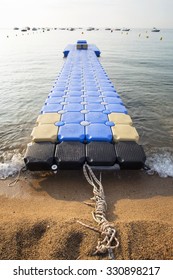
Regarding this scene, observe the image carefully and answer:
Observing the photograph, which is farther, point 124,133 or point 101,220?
point 124,133

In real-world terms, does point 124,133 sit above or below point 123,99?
above

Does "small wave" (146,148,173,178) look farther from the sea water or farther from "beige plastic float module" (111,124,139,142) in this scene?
"beige plastic float module" (111,124,139,142)

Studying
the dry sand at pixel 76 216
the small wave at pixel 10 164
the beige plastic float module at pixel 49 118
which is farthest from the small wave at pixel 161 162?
the small wave at pixel 10 164

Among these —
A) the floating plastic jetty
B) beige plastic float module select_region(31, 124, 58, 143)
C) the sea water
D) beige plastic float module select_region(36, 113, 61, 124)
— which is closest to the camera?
the floating plastic jetty

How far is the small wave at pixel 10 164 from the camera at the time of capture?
23.0ft

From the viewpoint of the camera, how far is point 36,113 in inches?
494

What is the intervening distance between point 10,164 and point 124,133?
3845 millimetres

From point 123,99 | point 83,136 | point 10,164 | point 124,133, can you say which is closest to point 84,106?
point 83,136

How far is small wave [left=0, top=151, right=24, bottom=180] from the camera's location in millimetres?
7016

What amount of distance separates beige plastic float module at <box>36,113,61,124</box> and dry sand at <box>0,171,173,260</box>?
6.71 feet

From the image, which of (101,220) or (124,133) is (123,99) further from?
(101,220)

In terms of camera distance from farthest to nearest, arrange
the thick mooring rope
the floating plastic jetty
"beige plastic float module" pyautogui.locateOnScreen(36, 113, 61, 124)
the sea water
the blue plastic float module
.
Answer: the sea water < "beige plastic float module" pyautogui.locateOnScreen(36, 113, 61, 124) < the blue plastic float module < the floating plastic jetty < the thick mooring rope

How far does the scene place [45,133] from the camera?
7.18 meters

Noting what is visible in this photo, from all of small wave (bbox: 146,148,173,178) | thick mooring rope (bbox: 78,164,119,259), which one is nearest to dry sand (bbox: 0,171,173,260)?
thick mooring rope (bbox: 78,164,119,259)
